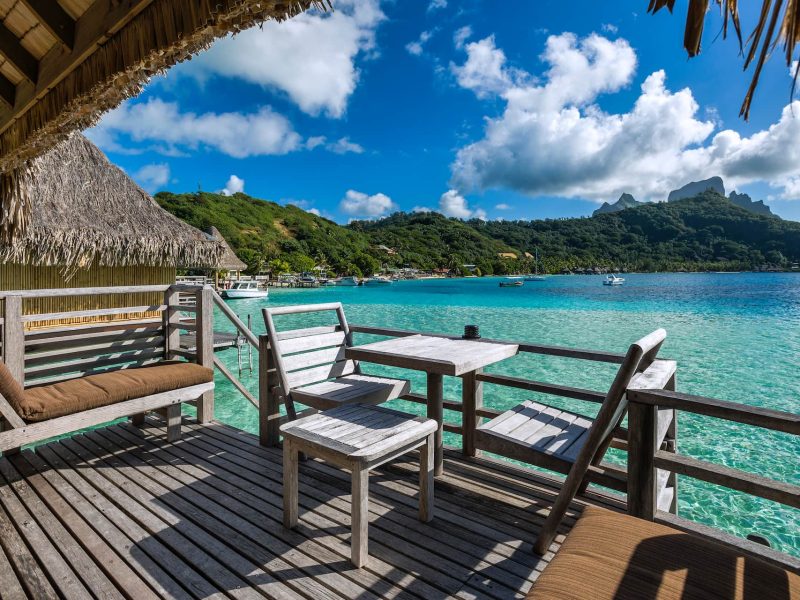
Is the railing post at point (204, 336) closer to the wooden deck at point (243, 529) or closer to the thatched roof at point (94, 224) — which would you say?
the wooden deck at point (243, 529)

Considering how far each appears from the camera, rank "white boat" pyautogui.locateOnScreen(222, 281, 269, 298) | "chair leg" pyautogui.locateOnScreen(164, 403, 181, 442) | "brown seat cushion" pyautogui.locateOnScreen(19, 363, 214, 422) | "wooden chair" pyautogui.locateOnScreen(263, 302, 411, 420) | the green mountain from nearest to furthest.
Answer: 1. "brown seat cushion" pyautogui.locateOnScreen(19, 363, 214, 422)
2. "wooden chair" pyautogui.locateOnScreen(263, 302, 411, 420)
3. "chair leg" pyautogui.locateOnScreen(164, 403, 181, 442)
4. "white boat" pyautogui.locateOnScreen(222, 281, 269, 298)
5. the green mountain

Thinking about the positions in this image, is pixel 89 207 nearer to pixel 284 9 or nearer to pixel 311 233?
pixel 284 9

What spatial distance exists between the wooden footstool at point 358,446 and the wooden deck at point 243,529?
166mm

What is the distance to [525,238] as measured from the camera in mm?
94125

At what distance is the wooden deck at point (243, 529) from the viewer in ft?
6.00

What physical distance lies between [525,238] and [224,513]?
97429mm

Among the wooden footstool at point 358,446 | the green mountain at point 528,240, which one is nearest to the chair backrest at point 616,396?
the wooden footstool at point 358,446

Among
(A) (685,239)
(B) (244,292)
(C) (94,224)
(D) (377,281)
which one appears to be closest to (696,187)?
(A) (685,239)

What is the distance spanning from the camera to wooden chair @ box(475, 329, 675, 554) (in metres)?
1.72

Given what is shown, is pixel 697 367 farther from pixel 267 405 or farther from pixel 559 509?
pixel 267 405

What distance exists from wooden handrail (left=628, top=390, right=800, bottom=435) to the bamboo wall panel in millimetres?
8916

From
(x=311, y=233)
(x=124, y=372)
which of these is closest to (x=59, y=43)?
(x=124, y=372)

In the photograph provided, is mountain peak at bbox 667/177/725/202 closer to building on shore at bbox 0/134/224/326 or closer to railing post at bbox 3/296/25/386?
building on shore at bbox 0/134/224/326

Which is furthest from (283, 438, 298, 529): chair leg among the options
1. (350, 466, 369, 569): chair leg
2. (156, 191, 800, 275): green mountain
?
(156, 191, 800, 275): green mountain
